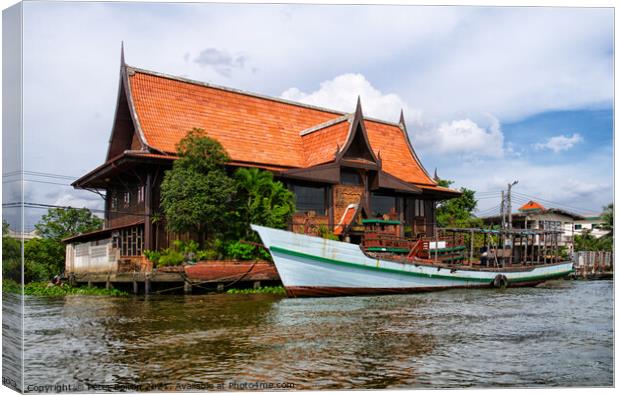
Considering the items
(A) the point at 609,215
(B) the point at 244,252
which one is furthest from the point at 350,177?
(A) the point at 609,215

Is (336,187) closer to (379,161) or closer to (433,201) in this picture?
(379,161)

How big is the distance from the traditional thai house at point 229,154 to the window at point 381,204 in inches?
1.4

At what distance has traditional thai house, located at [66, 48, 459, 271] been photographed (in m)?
18.5

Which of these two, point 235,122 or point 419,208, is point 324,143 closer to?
point 235,122

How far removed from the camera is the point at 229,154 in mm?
19109

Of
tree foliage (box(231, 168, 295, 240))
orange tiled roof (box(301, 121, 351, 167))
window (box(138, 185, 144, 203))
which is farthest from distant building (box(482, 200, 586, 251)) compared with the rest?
window (box(138, 185, 144, 203))

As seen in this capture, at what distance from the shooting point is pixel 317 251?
16047 mm

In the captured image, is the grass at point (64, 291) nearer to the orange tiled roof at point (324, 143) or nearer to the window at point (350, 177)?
the orange tiled roof at point (324, 143)

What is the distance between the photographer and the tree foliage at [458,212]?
2764 cm

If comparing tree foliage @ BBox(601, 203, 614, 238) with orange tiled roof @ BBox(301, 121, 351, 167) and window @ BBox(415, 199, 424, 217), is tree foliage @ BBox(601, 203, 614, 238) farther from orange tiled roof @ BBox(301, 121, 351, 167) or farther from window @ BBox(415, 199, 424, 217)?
window @ BBox(415, 199, 424, 217)

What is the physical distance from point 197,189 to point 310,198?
5581 millimetres

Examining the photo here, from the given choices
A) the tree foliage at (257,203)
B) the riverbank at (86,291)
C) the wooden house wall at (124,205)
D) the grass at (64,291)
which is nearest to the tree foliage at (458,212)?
the tree foliage at (257,203)

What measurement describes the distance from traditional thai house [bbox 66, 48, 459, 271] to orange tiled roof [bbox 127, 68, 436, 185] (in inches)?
1.3

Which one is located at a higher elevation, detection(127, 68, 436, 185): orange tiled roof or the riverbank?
detection(127, 68, 436, 185): orange tiled roof
